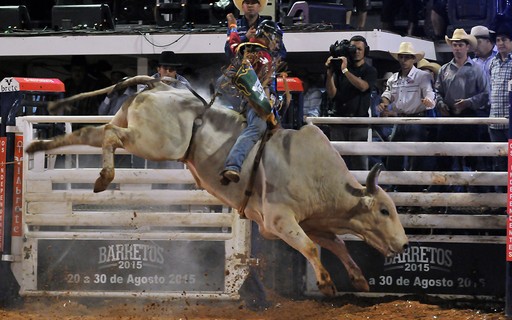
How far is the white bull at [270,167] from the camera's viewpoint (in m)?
8.30

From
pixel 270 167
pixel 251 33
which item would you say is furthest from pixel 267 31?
pixel 270 167

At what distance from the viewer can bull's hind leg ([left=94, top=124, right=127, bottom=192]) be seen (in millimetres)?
7912

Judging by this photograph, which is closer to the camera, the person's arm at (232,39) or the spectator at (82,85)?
the person's arm at (232,39)

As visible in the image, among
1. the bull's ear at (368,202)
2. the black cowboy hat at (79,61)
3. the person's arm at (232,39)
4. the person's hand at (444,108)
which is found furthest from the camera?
the black cowboy hat at (79,61)

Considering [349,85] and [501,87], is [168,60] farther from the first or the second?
[501,87]

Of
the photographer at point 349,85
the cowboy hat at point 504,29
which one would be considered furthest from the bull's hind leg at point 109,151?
the cowboy hat at point 504,29

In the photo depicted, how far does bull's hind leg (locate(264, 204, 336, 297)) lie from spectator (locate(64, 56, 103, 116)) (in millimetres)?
6189

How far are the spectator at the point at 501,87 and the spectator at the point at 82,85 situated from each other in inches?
232

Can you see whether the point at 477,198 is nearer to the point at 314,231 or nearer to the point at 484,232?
the point at 484,232

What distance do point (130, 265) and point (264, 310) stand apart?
4.51 ft

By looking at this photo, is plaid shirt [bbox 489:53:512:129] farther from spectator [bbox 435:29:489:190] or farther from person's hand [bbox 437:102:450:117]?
person's hand [bbox 437:102:450:117]

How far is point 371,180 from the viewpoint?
27.4 feet

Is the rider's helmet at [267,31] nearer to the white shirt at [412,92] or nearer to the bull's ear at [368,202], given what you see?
the bull's ear at [368,202]

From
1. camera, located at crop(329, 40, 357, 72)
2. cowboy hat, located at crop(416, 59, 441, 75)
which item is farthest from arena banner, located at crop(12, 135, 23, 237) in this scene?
cowboy hat, located at crop(416, 59, 441, 75)
